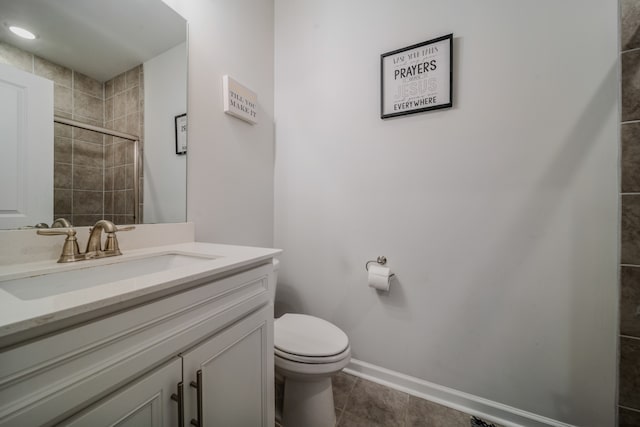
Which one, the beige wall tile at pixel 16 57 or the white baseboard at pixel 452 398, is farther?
the white baseboard at pixel 452 398

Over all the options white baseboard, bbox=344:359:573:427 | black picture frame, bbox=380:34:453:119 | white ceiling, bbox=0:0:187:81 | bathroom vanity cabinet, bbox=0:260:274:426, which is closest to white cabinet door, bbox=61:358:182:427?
bathroom vanity cabinet, bbox=0:260:274:426

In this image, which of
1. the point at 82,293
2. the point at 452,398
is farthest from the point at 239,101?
the point at 452,398

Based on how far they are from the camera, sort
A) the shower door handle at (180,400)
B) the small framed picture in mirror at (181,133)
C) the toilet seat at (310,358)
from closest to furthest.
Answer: the shower door handle at (180,400), the toilet seat at (310,358), the small framed picture in mirror at (181,133)

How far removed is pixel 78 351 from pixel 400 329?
53.1 inches

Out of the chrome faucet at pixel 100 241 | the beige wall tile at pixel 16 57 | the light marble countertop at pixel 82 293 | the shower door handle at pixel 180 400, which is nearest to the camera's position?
the light marble countertop at pixel 82 293

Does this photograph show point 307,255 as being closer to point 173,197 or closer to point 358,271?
point 358,271

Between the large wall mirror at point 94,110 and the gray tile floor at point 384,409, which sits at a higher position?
the large wall mirror at point 94,110

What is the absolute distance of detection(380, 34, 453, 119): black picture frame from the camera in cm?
121

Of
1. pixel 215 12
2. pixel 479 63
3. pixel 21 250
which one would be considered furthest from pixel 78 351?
pixel 479 63

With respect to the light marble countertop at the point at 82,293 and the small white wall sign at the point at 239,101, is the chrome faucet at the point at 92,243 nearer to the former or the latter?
the light marble countertop at the point at 82,293

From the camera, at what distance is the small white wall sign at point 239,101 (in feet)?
4.28

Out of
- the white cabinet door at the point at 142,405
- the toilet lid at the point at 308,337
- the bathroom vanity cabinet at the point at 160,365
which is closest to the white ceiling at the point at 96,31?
the bathroom vanity cabinet at the point at 160,365

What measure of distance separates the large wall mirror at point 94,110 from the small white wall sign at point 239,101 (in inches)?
8.7

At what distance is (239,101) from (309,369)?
1425mm
